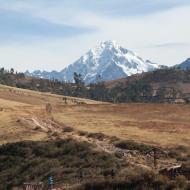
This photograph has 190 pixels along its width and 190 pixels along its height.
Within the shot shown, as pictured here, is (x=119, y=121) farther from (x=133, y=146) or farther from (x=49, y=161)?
(x=49, y=161)

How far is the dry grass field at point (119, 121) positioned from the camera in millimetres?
61062

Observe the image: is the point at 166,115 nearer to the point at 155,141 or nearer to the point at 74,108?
the point at 74,108

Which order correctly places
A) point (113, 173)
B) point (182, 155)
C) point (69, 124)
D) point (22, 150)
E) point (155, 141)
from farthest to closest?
point (69, 124), point (155, 141), point (22, 150), point (182, 155), point (113, 173)

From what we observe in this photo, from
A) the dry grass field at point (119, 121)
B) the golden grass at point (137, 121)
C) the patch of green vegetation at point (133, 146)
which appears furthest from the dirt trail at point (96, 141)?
the golden grass at point (137, 121)

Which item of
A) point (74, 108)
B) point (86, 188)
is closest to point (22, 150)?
point (86, 188)

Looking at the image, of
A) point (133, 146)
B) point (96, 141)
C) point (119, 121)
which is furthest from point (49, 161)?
point (119, 121)

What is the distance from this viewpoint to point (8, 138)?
61875mm

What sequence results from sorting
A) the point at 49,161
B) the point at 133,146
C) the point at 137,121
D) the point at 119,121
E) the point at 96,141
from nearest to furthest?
the point at 49,161 < the point at 133,146 < the point at 96,141 < the point at 137,121 < the point at 119,121

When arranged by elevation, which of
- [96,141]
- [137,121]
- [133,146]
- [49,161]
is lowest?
[49,161]

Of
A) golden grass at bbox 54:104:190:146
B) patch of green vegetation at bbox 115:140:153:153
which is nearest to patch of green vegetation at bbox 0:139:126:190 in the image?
patch of green vegetation at bbox 115:140:153:153

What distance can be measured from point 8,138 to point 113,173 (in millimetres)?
32078

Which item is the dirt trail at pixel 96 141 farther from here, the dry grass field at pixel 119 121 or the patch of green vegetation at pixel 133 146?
the dry grass field at pixel 119 121

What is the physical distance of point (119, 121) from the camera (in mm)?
78688

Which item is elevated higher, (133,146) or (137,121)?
(137,121)
